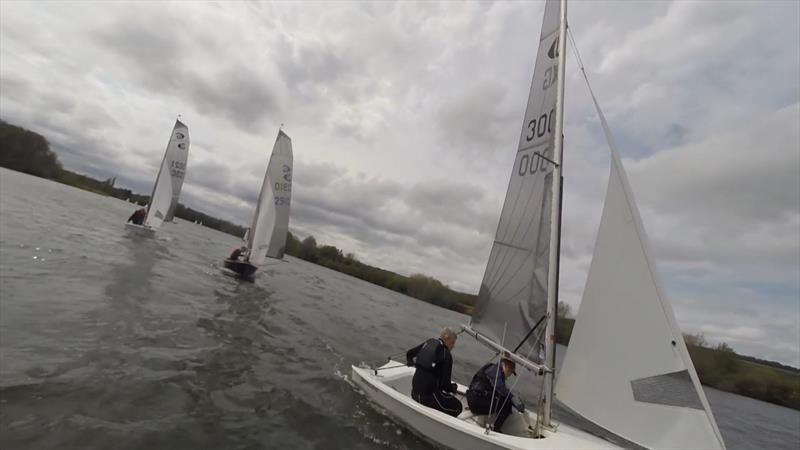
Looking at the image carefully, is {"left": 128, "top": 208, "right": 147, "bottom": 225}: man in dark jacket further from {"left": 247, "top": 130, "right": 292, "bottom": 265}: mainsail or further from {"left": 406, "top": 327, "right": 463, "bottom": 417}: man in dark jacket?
{"left": 406, "top": 327, "right": 463, "bottom": 417}: man in dark jacket

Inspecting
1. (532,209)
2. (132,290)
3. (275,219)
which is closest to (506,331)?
(532,209)

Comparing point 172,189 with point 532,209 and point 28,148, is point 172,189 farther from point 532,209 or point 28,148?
point 28,148

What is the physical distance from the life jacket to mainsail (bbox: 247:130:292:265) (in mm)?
13072

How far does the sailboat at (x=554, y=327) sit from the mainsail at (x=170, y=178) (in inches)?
964

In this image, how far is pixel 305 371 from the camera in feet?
25.5

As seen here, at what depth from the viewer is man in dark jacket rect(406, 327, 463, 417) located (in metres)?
6.01

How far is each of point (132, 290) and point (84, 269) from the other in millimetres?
2082

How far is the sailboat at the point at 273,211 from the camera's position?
17500mm

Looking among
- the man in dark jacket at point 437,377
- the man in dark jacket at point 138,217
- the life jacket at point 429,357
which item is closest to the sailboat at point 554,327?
the man in dark jacket at point 437,377

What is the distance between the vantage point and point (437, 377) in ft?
19.9

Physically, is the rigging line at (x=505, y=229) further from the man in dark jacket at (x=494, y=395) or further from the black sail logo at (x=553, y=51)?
the black sail logo at (x=553, y=51)

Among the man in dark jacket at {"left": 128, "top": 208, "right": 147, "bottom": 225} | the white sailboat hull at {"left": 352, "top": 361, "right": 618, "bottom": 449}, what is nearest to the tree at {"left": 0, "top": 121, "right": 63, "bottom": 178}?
the man in dark jacket at {"left": 128, "top": 208, "right": 147, "bottom": 225}

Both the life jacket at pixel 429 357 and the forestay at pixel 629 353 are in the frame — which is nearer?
the forestay at pixel 629 353

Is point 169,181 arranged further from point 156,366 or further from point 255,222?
point 156,366
